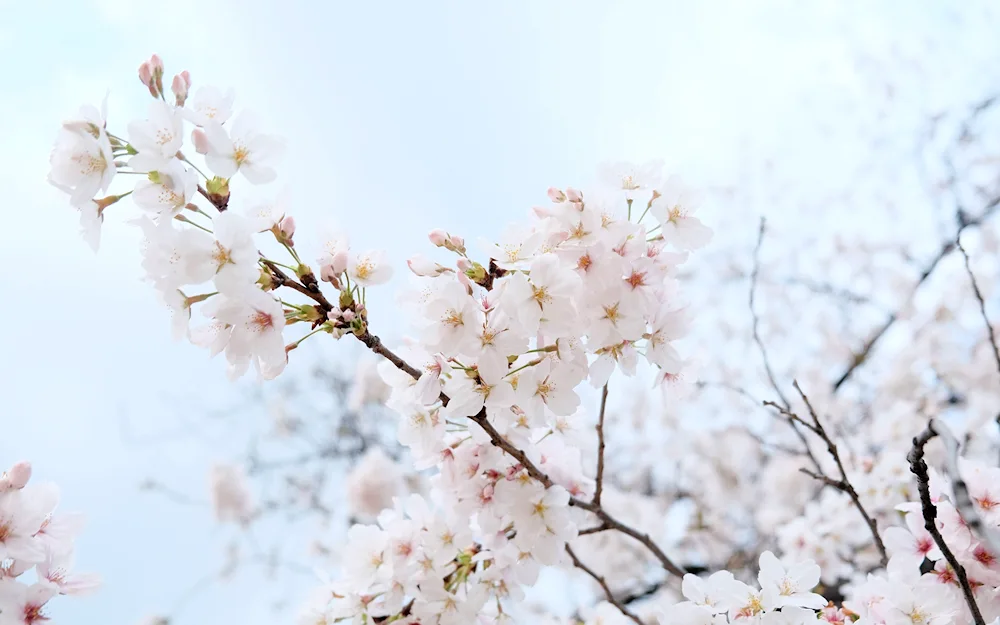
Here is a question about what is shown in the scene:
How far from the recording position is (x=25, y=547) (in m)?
0.85

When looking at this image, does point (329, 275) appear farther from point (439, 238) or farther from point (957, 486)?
point (957, 486)

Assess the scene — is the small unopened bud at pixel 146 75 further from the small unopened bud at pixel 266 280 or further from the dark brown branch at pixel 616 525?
the dark brown branch at pixel 616 525

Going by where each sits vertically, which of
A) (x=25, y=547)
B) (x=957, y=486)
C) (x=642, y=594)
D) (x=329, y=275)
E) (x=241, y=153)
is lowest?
(x=25, y=547)

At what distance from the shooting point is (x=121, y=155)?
791 millimetres

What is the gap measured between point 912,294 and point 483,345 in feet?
12.1

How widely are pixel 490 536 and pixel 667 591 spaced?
228 centimetres

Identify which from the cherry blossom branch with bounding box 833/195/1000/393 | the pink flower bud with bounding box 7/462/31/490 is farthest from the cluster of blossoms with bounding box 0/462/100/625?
the cherry blossom branch with bounding box 833/195/1000/393

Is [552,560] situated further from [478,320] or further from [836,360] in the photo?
[836,360]

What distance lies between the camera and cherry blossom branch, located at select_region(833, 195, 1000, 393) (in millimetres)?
3316

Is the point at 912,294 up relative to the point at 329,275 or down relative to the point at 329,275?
up

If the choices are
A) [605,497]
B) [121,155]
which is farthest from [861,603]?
[605,497]

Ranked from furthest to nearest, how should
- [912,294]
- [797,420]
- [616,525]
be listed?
1. [912,294]
2. [797,420]
3. [616,525]

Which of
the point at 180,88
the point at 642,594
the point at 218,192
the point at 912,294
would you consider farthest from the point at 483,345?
the point at 912,294

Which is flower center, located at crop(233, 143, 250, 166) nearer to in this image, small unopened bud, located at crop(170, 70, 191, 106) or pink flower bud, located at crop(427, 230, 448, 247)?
small unopened bud, located at crop(170, 70, 191, 106)
